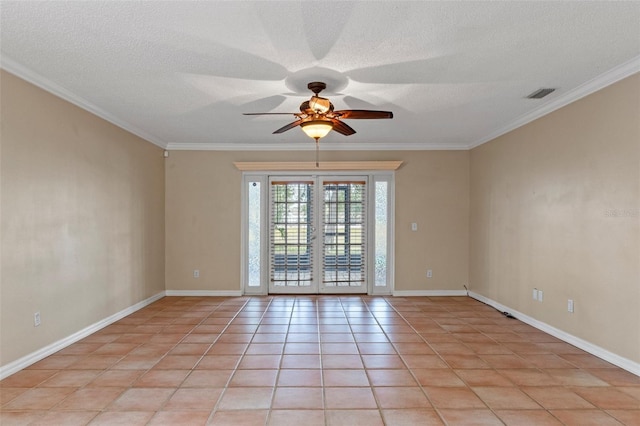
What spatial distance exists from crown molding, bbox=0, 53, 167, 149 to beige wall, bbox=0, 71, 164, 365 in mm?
56

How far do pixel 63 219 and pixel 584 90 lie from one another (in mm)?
4996

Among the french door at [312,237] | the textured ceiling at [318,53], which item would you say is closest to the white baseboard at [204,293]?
the french door at [312,237]

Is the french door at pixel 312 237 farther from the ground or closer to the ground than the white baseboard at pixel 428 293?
farther from the ground

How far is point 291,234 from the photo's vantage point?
6094mm

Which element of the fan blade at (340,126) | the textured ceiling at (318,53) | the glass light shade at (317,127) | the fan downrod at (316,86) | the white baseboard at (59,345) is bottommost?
the white baseboard at (59,345)

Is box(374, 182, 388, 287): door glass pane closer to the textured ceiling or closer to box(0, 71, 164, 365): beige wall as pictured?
the textured ceiling

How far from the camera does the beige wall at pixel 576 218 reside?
3.00 metres

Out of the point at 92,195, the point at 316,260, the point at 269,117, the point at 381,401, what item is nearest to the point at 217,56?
the point at 269,117

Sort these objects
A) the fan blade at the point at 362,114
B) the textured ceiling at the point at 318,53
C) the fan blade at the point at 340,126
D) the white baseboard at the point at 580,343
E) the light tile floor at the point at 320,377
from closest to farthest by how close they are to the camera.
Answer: the textured ceiling at the point at 318,53 < the light tile floor at the point at 320,377 < the white baseboard at the point at 580,343 < the fan blade at the point at 362,114 < the fan blade at the point at 340,126

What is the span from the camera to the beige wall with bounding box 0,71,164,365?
294 cm

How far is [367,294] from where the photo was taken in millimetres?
6043

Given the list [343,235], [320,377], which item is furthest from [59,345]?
[343,235]

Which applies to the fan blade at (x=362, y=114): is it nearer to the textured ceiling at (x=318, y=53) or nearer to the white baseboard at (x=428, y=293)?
the textured ceiling at (x=318, y=53)

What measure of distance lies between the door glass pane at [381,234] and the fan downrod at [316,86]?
3000mm
